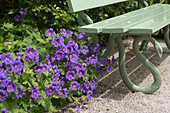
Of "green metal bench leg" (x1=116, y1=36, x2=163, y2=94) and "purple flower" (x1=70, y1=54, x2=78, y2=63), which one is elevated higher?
"purple flower" (x1=70, y1=54, x2=78, y2=63)

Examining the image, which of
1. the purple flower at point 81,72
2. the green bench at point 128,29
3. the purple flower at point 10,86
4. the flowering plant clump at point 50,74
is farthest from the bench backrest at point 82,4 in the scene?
the purple flower at point 10,86

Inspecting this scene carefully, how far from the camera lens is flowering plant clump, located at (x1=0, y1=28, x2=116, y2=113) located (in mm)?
1841

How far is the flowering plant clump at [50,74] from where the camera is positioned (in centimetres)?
184

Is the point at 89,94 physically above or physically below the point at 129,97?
above

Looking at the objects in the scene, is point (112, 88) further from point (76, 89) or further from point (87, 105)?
point (76, 89)

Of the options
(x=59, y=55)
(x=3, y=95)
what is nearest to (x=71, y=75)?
(x=59, y=55)

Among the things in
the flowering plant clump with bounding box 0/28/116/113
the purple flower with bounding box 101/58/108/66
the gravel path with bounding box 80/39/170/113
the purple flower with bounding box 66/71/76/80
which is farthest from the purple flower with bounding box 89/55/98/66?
the gravel path with bounding box 80/39/170/113

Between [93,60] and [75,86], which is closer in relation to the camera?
[75,86]

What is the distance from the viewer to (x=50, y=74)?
85.4 inches

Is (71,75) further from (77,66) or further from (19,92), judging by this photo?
(19,92)

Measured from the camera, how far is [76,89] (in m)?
2.30

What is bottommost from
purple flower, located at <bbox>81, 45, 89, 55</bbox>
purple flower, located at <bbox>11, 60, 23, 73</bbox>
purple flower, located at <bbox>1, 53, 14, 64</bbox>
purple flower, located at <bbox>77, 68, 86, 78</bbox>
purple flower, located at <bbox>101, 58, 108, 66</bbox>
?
purple flower, located at <bbox>101, 58, 108, 66</bbox>

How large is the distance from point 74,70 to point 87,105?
0.35 metres

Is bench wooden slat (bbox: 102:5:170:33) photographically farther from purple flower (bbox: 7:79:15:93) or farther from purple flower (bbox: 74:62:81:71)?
purple flower (bbox: 7:79:15:93)
